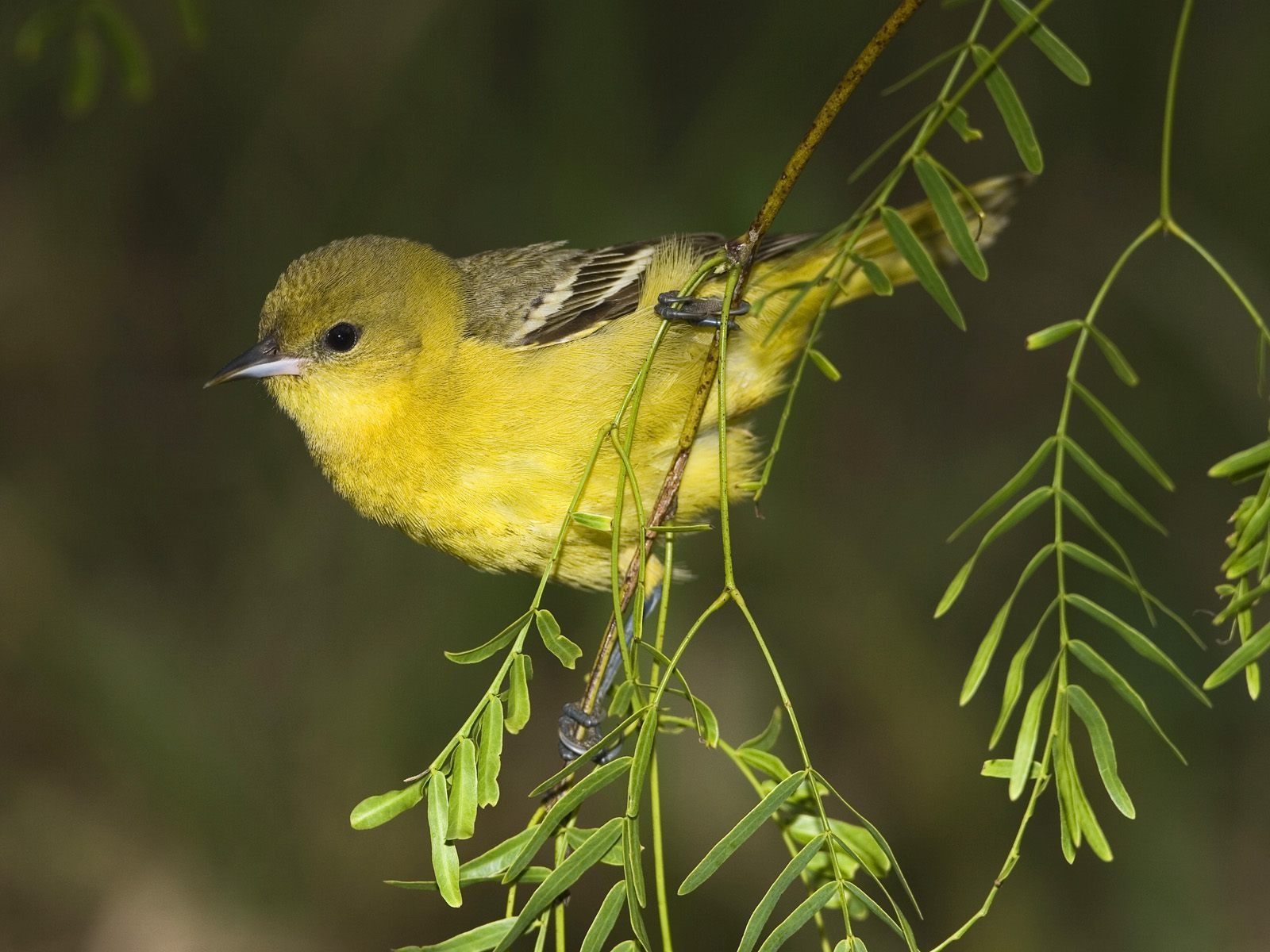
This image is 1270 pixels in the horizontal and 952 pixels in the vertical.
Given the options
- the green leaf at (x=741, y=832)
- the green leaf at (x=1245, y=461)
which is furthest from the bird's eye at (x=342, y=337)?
the green leaf at (x=1245, y=461)

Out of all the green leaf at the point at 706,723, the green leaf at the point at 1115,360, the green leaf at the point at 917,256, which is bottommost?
the green leaf at the point at 706,723

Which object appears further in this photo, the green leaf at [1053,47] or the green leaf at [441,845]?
the green leaf at [441,845]

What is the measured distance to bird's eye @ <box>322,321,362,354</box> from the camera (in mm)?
3479

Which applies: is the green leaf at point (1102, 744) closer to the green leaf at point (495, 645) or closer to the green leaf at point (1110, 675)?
the green leaf at point (1110, 675)

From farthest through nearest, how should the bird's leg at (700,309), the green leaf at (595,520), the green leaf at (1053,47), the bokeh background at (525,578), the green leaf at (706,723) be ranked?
1. the bokeh background at (525,578)
2. the bird's leg at (700,309)
3. the green leaf at (595,520)
4. the green leaf at (706,723)
5. the green leaf at (1053,47)

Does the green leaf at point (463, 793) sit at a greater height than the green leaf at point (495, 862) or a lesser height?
greater

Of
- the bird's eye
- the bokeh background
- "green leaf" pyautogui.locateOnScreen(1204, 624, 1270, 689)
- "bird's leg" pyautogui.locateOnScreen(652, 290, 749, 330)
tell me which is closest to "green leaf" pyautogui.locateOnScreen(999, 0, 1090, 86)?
"green leaf" pyautogui.locateOnScreen(1204, 624, 1270, 689)

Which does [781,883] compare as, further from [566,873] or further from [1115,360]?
[1115,360]

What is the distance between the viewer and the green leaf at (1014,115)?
5.43 ft

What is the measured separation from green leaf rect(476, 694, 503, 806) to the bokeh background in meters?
2.73

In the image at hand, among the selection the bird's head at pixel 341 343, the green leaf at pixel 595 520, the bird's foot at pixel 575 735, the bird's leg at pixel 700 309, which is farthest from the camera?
the bird's head at pixel 341 343

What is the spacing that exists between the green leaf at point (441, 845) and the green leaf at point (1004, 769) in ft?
2.34

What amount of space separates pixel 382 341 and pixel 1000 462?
3.47 m

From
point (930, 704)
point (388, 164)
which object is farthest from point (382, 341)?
point (930, 704)
